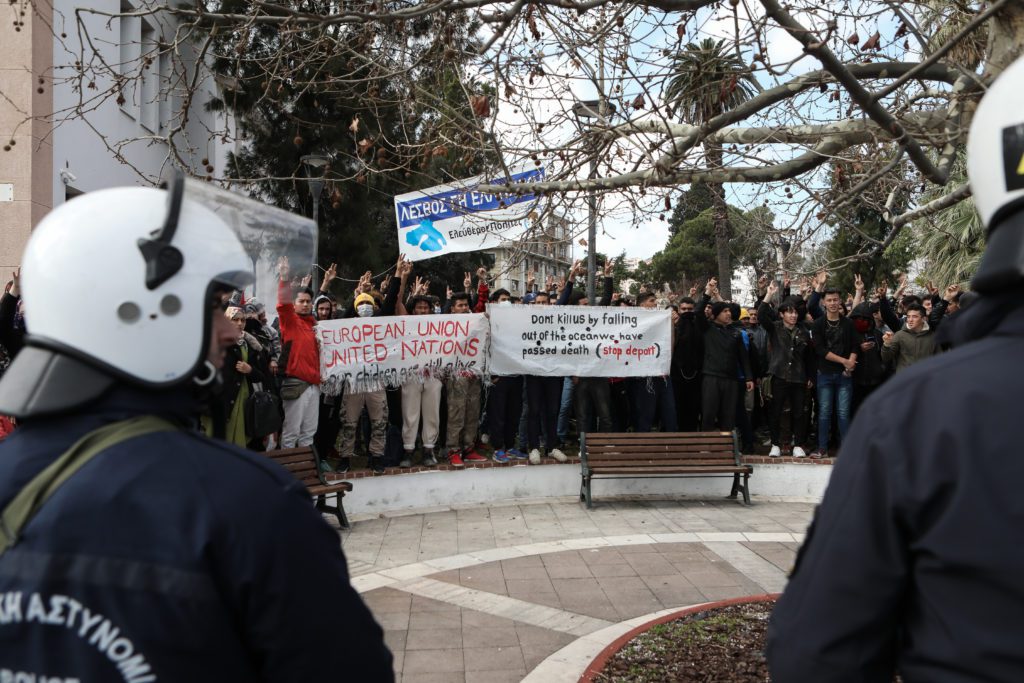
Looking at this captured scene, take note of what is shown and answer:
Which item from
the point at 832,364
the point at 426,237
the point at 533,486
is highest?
the point at 426,237

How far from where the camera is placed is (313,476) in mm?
8422

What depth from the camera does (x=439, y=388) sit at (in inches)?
395

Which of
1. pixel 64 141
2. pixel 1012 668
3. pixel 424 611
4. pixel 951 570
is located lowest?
pixel 424 611

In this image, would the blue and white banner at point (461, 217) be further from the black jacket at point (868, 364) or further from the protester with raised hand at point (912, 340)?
the protester with raised hand at point (912, 340)

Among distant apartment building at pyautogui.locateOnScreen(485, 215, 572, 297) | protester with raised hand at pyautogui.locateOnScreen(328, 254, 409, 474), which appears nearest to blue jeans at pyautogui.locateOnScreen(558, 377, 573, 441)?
protester with raised hand at pyautogui.locateOnScreen(328, 254, 409, 474)

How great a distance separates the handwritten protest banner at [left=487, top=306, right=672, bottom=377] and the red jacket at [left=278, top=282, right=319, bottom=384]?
2278 mm

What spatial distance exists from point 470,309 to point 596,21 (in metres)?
5.74

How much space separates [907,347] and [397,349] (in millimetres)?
6568

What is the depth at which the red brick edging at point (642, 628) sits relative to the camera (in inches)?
183

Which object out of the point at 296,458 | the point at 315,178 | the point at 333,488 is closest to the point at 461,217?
the point at 315,178

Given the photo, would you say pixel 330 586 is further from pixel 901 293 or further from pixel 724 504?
pixel 901 293

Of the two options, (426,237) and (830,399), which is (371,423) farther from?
(830,399)

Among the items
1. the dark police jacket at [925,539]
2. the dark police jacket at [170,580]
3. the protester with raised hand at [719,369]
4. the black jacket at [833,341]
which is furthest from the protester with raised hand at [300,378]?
the dark police jacket at [925,539]

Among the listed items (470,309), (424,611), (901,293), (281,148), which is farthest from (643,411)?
(281,148)
